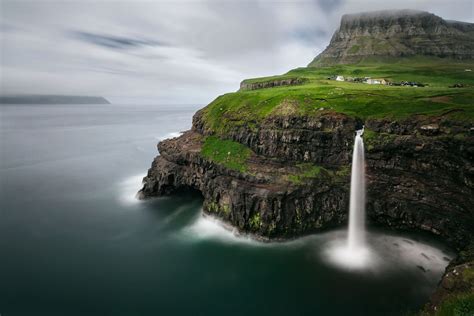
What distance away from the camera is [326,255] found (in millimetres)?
33906

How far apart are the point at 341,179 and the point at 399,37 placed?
5540 inches

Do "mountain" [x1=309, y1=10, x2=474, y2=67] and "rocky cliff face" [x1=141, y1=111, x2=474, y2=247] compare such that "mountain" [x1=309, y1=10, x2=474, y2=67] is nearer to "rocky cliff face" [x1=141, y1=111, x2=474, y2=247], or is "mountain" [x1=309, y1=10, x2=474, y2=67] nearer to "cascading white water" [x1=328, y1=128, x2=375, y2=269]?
"rocky cliff face" [x1=141, y1=111, x2=474, y2=247]

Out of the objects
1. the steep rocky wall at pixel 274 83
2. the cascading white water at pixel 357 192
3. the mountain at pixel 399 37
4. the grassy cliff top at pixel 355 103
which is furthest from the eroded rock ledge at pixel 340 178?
the mountain at pixel 399 37

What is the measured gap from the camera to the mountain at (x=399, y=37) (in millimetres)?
127500

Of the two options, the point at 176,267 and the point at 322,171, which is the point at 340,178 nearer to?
the point at 322,171

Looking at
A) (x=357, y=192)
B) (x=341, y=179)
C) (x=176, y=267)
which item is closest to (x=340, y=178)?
(x=341, y=179)

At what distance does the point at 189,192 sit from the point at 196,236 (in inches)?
703

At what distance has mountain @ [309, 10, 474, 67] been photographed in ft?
418

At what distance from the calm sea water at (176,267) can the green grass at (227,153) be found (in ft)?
33.4

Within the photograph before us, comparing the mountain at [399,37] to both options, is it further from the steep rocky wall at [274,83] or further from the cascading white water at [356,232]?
the cascading white water at [356,232]

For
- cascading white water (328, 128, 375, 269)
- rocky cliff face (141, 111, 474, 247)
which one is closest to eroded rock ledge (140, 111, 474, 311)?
rocky cliff face (141, 111, 474, 247)

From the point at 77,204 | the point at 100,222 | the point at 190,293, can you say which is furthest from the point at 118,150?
the point at 190,293

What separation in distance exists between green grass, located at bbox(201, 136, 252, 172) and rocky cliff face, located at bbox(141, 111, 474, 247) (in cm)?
122

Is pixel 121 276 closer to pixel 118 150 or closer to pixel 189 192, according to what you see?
pixel 189 192
